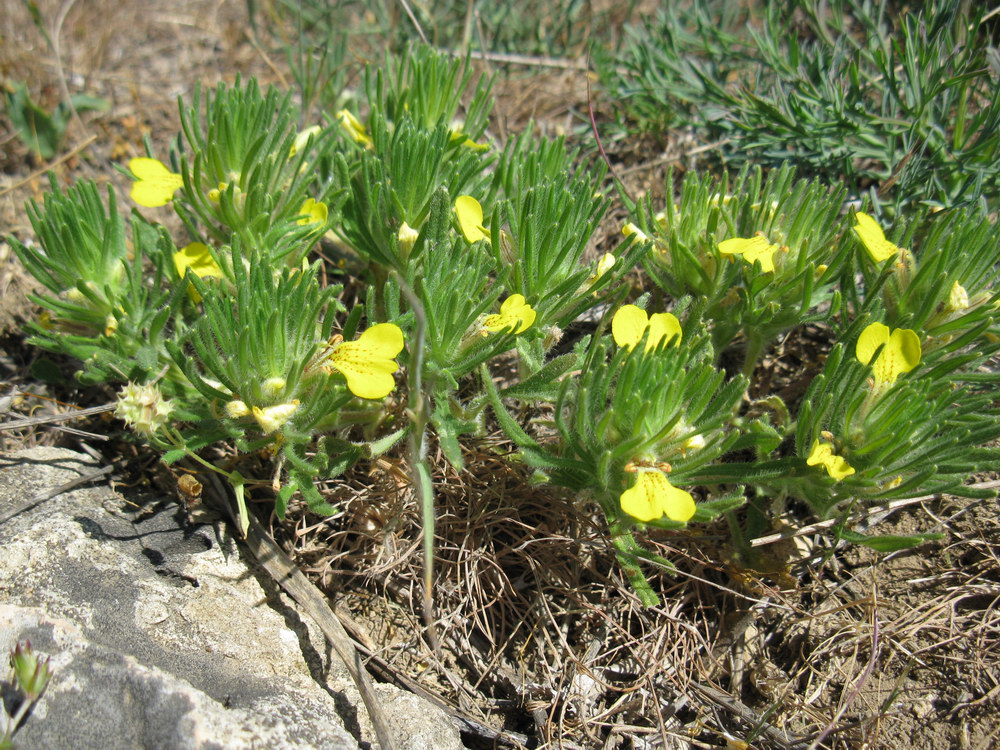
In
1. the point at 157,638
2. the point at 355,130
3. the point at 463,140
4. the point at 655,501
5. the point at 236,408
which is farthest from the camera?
the point at 355,130

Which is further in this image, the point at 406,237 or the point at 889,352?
the point at 406,237

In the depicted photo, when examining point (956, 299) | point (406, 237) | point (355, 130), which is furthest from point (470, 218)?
point (956, 299)

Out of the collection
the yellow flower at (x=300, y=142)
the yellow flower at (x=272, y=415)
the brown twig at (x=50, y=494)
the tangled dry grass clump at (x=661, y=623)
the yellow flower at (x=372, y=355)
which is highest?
the yellow flower at (x=300, y=142)

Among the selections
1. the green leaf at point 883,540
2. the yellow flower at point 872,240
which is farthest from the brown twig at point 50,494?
the yellow flower at point 872,240

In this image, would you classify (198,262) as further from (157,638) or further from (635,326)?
(635,326)

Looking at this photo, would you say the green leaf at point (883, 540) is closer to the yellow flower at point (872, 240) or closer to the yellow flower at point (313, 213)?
the yellow flower at point (872, 240)

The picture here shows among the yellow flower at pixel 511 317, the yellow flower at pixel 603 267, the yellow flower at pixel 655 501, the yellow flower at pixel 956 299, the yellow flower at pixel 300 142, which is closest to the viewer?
the yellow flower at pixel 655 501

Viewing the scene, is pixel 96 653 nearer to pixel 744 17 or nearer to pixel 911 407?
pixel 911 407

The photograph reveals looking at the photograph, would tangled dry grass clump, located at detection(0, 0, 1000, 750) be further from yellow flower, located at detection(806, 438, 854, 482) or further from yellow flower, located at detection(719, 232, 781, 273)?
yellow flower, located at detection(719, 232, 781, 273)
